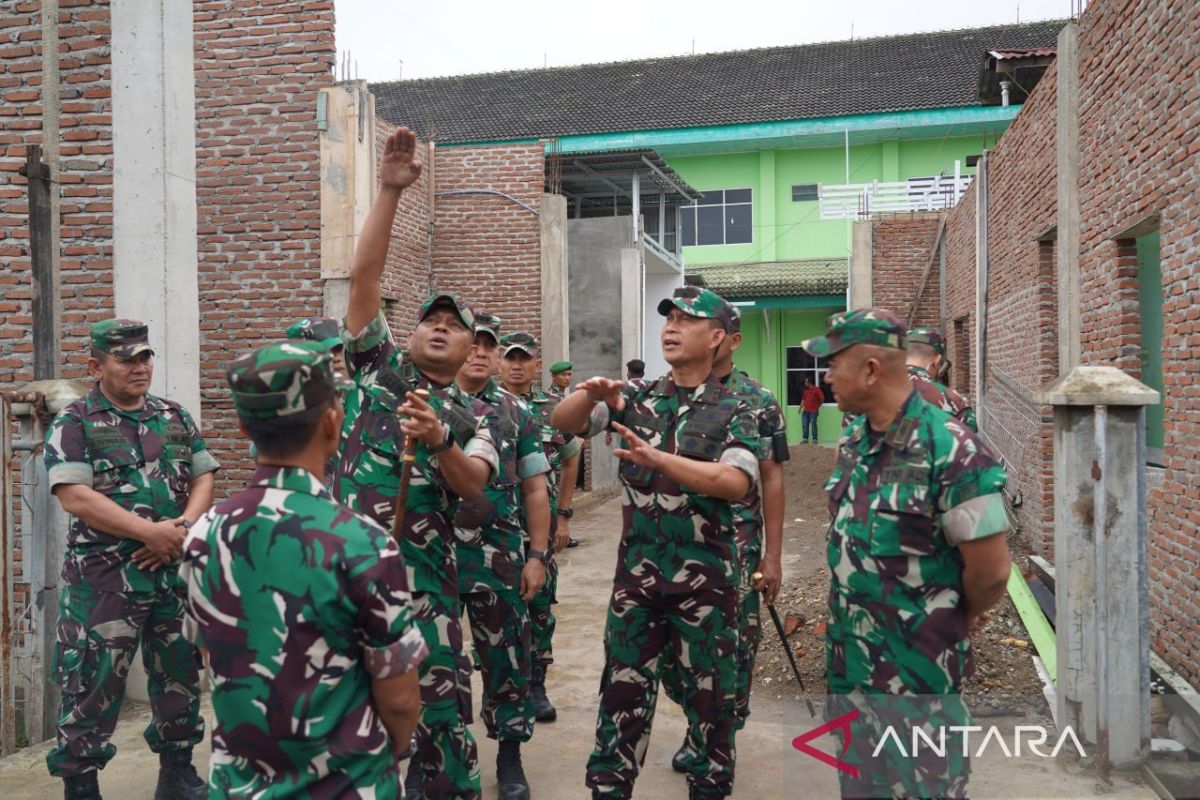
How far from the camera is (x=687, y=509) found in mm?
3639

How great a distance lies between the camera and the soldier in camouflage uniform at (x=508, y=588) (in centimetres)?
423

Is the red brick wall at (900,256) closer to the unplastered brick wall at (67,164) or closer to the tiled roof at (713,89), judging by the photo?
the tiled roof at (713,89)

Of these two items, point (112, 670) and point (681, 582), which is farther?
point (112, 670)

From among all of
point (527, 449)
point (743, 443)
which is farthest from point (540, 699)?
point (743, 443)

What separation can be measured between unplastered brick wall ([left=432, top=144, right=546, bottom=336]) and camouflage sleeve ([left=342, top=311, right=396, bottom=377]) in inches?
418

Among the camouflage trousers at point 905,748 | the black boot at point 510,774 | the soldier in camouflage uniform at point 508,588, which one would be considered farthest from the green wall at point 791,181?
the camouflage trousers at point 905,748

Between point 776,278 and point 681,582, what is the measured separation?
20530 millimetres

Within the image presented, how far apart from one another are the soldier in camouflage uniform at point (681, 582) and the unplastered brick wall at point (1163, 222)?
344cm

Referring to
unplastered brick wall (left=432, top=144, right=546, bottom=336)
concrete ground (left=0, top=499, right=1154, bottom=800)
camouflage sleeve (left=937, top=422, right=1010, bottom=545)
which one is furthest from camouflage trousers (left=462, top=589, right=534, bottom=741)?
unplastered brick wall (left=432, top=144, right=546, bottom=336)

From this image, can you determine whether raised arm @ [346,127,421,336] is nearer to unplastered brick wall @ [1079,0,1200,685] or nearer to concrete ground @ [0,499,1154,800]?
concrete ground @ [0,499,1154,800]

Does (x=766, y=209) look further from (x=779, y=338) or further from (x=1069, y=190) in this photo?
(x=1069, y=190)

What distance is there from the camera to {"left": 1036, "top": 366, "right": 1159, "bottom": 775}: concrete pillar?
170 inches

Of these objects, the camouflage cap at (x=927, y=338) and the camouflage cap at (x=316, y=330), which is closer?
the camouflage cap at (x=316, y=330)

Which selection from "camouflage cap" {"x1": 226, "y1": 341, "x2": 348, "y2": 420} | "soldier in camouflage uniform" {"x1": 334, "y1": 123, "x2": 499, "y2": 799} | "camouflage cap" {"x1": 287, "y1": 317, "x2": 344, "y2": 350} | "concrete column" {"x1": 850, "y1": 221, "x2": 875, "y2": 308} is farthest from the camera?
"concrete column" {"x1": 850, "y1": 221, "x2": 875, "y2": 308}
